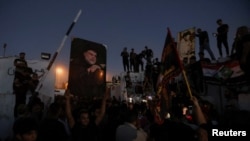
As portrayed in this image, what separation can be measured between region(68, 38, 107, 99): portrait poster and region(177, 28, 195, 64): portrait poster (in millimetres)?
7577

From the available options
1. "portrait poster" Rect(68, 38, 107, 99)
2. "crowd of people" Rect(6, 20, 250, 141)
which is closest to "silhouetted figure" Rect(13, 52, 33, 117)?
"crowd of people" Rect(6, 20, 250, 141)

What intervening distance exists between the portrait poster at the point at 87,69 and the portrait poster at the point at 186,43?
7.58 m

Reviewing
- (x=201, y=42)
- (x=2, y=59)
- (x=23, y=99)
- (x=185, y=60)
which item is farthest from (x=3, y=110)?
(x=201, y=42)

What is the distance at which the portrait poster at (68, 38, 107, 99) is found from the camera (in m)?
5.90

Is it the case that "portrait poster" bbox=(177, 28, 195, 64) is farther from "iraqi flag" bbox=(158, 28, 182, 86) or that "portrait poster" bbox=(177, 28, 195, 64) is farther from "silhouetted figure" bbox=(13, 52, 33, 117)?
"iraqi flag" bbox=(158, 28, 182, 86)

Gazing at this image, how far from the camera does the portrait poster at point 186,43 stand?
13.3 meters

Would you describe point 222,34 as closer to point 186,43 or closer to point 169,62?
point 186,43

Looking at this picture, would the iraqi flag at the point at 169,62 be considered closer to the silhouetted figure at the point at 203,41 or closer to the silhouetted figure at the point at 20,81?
the silhouetted figure at the point at 20,81

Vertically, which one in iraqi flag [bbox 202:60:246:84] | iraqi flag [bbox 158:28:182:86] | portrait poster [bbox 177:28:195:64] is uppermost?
portrait poster [bbox 177:28:195:64]

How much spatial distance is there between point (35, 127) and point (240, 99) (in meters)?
9.41

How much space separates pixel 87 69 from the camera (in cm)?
616

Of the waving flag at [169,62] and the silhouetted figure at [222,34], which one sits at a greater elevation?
the silhouetted figure at [222,34]

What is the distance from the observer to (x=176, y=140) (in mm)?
5203

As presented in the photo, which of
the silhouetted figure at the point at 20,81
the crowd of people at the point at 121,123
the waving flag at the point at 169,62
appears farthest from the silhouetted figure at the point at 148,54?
the waving flag at the point at 169,62
